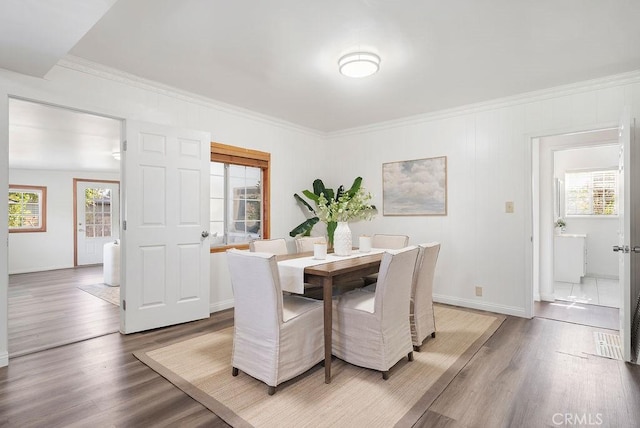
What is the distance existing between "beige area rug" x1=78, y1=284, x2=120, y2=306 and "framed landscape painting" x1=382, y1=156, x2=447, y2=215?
3957 mm

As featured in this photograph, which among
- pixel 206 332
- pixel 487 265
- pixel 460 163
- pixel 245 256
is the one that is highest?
pixel 460 163

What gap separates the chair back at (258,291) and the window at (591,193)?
629 centimetres

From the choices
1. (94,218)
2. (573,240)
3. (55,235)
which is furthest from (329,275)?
(94,218)

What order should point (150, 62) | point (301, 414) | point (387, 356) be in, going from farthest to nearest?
point (150, 62), point (387, 356), point (301, 414)

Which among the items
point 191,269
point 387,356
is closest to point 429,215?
point 387,356

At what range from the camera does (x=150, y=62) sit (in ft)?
9.81

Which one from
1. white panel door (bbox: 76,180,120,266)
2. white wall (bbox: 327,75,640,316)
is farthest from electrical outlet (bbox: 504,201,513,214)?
white panel door (bbox: 76,180,120,266)

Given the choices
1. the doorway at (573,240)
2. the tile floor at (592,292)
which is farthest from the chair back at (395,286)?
the tile floor at (592,292)

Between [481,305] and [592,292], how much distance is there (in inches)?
82.7

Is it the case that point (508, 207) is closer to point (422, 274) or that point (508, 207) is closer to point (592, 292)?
point (422, 274)

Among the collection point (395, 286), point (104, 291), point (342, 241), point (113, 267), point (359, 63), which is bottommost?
point (104, 291)

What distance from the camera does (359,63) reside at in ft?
9.06

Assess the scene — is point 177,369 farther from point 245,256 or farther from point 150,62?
point 150,62

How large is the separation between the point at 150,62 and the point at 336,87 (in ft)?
5.74
